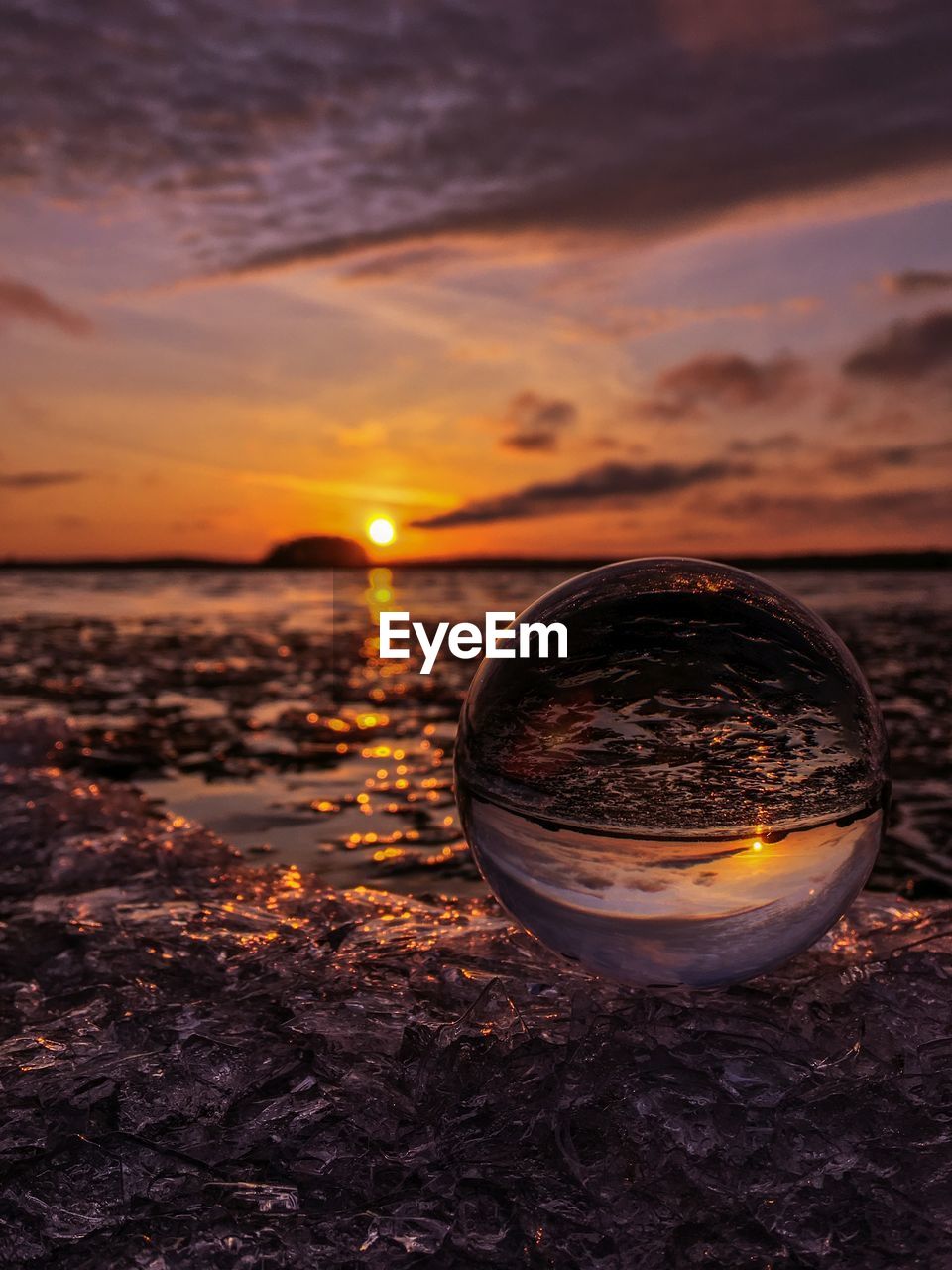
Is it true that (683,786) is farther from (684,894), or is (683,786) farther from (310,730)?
(310,730)

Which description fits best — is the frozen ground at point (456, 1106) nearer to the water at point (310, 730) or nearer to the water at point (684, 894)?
the water at point (684, 894)

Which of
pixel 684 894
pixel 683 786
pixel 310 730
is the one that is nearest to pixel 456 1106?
pixel 684 894

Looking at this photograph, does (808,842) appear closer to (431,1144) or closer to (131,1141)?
(431,1144)

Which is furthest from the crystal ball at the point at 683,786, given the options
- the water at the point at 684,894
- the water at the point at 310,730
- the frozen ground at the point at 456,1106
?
the water at the point at 310,730

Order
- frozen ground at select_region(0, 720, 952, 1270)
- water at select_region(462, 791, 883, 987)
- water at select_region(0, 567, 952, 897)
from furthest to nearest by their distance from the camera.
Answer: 1. water at select_region(0, 567, 952, 897)
2. water at select_region(462, 791, 883, 987)
3. frozen ground at select_region(0, 720, 952, 1270)

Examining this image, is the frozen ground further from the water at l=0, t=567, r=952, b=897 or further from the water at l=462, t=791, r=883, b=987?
the water at l=0, t=567, r=952, b=897

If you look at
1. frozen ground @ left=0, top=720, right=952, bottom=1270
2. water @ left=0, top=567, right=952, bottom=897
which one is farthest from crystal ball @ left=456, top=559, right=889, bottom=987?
water @ left=0, top=567, right=952, bottom=897
